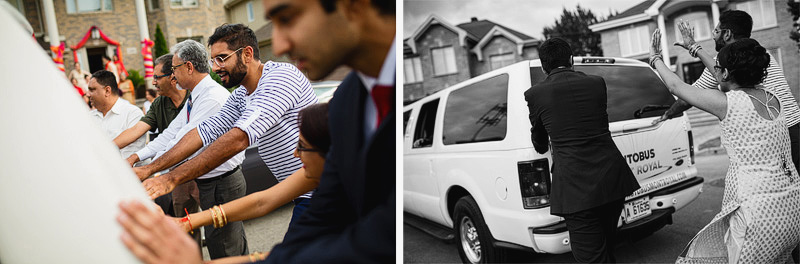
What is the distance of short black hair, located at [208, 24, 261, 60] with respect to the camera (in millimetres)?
1255

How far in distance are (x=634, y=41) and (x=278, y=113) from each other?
9.73ft

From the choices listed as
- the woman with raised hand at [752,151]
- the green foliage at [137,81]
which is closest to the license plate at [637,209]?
the woman with raised hand at [752,151]

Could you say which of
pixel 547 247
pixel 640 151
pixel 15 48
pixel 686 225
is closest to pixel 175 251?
pixel 15 48

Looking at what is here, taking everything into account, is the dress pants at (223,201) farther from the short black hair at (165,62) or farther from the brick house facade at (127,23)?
the brick house facade at (127,23)

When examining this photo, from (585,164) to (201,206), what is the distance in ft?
6.17

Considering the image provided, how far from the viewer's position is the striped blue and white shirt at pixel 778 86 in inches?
96.1

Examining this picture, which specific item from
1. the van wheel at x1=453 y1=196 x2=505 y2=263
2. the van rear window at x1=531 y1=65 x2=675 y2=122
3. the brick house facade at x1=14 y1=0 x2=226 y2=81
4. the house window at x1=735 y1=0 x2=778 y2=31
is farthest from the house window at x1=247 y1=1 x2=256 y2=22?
the house window at x1=735 y1=0 x2=778 y2=31

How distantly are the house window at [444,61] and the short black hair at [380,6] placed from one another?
3.13 m

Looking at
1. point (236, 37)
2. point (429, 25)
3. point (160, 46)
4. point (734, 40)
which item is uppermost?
point (429, 25)

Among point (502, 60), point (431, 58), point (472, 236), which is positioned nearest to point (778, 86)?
point (502, 60)

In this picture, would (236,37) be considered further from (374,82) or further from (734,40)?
(734,40)

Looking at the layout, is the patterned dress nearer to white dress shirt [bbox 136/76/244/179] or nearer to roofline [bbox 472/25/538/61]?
roofline [bbox 472/25/538/61]

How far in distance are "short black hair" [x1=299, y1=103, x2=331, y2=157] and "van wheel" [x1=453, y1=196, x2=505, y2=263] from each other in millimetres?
2621

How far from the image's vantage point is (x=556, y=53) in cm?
259
